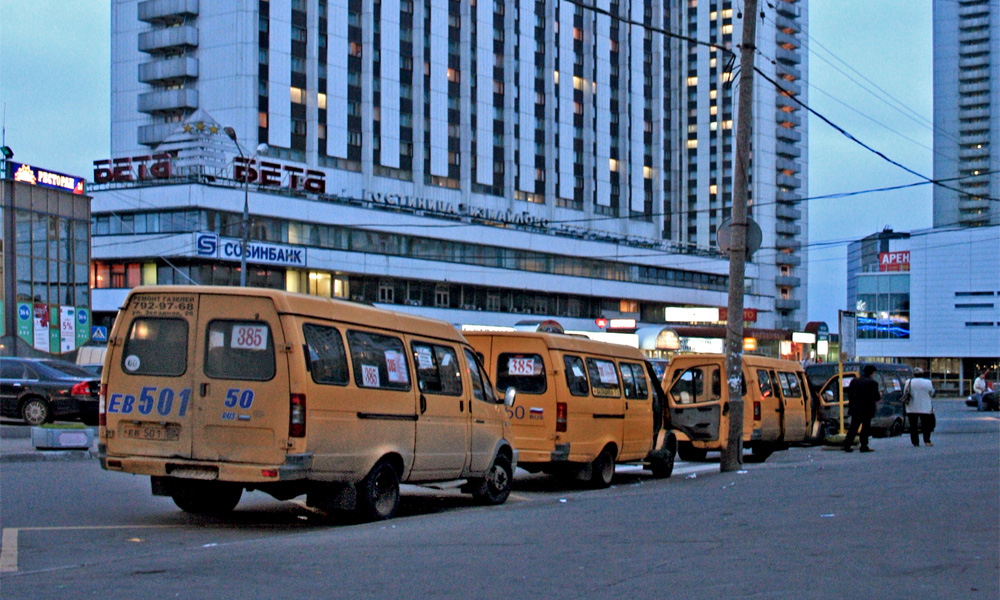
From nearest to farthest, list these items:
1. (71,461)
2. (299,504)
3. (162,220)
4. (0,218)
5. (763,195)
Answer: (299,504)
(71,461)
(0,218)
(162,220)
(763,195)

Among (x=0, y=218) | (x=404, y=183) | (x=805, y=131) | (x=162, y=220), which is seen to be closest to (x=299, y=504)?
(x=0, y=218)

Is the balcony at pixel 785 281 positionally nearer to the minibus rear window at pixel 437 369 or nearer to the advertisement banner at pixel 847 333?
the advertisement banner at pixel 847 333

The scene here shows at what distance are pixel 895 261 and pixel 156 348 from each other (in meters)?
127

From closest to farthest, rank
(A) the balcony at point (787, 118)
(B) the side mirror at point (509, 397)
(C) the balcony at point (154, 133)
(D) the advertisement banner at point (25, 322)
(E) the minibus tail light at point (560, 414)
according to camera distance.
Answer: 1. (B) the side mirror at point (509, 397)
2. (E) the minibus tail light at point (560, 414)
3. (D) the advertisement banner at point (25, 322)
4. (C) the balcony at point (154, 133)
5. (A) the balcony at point (787, 118)

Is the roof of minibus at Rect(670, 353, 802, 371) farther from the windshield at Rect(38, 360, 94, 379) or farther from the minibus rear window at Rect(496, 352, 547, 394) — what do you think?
the windshield at Rect(38, 360, 94, 379)

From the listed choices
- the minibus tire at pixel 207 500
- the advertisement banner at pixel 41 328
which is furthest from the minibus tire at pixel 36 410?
the advertisement banner at pixel 41 328

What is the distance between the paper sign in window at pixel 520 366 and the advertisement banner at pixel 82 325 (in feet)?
99.9

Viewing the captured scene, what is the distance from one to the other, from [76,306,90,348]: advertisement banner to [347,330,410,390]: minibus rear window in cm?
3262

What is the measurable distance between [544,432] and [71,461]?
8.47m

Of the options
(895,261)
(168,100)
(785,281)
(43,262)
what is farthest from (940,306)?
(43,262)

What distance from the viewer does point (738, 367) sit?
719 inches

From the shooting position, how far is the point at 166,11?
2965 inches

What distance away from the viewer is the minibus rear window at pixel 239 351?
10.1 m

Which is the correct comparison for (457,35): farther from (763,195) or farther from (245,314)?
(245,314)
